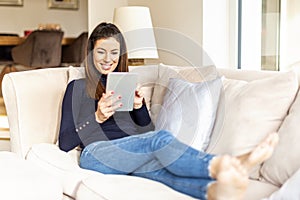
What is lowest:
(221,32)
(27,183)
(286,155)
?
(27,183)

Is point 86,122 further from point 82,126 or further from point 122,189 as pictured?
point 122,189

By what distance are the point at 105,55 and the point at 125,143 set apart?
21.0 inches

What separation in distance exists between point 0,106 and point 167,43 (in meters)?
2.35

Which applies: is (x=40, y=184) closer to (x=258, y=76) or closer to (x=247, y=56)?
(x=258, y=76)

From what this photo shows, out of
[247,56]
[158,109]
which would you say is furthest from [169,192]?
[247,56]

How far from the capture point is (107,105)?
2.15 meters

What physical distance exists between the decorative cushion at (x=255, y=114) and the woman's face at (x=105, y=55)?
24.8 inches

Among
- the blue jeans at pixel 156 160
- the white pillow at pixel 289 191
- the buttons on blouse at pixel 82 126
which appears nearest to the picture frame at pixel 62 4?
the buttons on blouse at pixel 82 126

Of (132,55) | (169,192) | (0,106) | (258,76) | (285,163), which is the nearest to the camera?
(169,192)

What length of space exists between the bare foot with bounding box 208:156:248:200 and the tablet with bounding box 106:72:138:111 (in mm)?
871

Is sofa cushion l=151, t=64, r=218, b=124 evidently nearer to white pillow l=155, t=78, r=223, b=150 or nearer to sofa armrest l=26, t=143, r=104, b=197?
white pillow l=155, t=78, r=223, b=150

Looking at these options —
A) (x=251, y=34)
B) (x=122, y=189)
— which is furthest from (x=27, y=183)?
(x=251, y=34)

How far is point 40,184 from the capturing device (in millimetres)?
1890

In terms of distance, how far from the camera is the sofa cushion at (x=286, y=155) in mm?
1781
